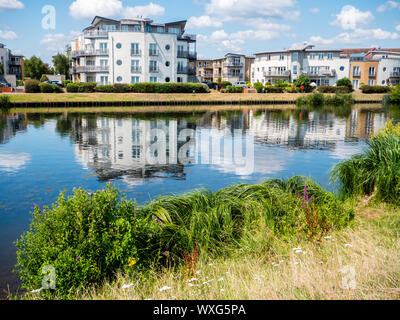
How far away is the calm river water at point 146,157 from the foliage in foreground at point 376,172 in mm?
2571

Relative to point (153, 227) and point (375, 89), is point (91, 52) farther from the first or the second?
point (153, 227)

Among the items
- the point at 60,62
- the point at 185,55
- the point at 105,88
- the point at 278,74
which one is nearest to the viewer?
the point at 105,88

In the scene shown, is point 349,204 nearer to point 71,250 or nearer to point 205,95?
point 71,250

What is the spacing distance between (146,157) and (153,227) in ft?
41.8

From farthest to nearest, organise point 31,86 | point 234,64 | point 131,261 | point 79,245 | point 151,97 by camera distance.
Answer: point 234,64 < point 151,97 < point 31,86 < point 131,261 < point 79,245

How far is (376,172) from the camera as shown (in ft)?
34.9

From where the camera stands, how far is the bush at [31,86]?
5884 cm

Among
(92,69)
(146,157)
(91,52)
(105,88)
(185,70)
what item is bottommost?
(146,157)

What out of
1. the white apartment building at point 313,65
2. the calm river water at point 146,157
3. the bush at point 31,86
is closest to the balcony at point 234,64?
the white apartment building at point 313,65

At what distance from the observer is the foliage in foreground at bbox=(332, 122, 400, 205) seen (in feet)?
33.8

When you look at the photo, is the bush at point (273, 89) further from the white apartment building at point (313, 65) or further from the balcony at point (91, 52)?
the balcony at point (91, 52)

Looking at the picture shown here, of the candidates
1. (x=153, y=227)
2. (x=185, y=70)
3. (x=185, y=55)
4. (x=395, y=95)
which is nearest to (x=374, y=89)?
(x=395, y=95)
